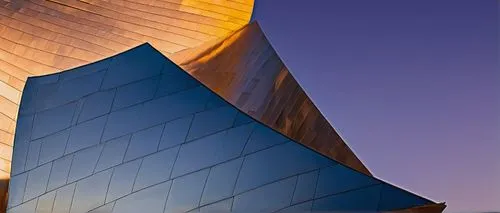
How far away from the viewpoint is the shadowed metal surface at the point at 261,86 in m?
12.8

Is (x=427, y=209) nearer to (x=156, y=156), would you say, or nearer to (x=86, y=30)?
(x=156, y=156)

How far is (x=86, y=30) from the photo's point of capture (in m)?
13.5

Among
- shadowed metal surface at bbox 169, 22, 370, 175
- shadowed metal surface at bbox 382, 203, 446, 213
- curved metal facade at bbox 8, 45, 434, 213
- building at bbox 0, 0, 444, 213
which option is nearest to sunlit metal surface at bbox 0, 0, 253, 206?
building at bbox 0, 0, 444, 213

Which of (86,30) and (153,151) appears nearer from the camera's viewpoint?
(153,151)

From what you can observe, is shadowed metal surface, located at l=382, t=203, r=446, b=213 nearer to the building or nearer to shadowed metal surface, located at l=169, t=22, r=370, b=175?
the building

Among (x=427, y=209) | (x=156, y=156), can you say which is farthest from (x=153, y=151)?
(x=427, y=209)

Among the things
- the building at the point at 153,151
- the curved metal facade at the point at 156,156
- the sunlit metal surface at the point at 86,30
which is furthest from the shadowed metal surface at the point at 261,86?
the curved metal facade at the point at 156,156

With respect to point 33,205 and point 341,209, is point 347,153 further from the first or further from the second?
point 33,205

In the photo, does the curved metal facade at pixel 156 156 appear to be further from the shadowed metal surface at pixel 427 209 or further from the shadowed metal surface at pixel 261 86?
the shadowed metal surface at pixel 261 86

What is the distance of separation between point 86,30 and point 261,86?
3.90 meters

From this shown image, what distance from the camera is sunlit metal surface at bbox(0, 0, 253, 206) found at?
41.1 feet

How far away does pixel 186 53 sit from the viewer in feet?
44.5

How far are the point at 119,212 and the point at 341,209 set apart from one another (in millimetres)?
3291

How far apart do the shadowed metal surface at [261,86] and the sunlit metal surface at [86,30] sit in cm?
65
